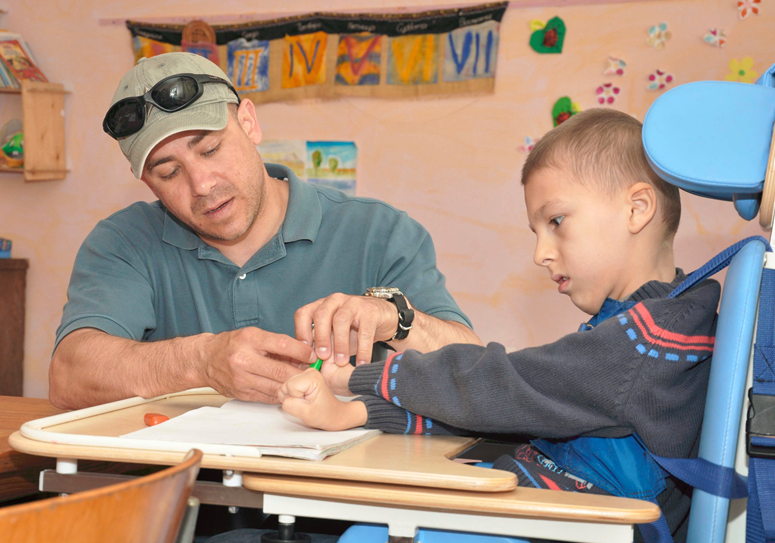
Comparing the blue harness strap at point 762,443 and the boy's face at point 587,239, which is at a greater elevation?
the boy's face at point 587,239

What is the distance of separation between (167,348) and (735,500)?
35.8 inches

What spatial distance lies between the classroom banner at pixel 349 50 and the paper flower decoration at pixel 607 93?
1.50ft

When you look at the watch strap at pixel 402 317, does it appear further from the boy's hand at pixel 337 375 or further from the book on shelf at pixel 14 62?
the book on shelf at pixel 14 62

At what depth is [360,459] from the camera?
2.62 ft

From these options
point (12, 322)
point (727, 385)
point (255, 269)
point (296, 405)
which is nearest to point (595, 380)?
point (727, 385)

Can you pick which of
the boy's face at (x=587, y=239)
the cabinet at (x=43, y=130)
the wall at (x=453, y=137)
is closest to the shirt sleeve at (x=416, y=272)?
the boy's face at (x=587, y=239)

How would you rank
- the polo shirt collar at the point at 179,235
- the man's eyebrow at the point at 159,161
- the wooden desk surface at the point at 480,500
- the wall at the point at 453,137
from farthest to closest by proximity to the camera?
1. the wall at the point at 453,137
2. the polo shirt collar at the point at 179,235
3. the man's eyebrow at the point at 159,161
4. the wooden desk surface at the point at 480,500

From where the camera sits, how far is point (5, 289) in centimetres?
369

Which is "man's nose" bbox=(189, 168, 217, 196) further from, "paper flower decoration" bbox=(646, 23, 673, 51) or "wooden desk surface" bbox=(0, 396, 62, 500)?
"paper flower decoration" bbox=(646, 23, 673, 51)

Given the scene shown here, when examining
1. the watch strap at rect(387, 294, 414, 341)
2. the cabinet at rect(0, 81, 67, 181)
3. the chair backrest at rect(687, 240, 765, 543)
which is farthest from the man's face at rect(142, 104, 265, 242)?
the cabinet at rect(0, 81, 67, 181)

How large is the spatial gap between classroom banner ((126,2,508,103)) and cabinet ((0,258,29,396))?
1.29m

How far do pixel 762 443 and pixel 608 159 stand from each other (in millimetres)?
481

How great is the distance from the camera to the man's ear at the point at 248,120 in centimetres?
164

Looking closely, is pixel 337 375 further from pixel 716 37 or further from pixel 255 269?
pixel 716 37
